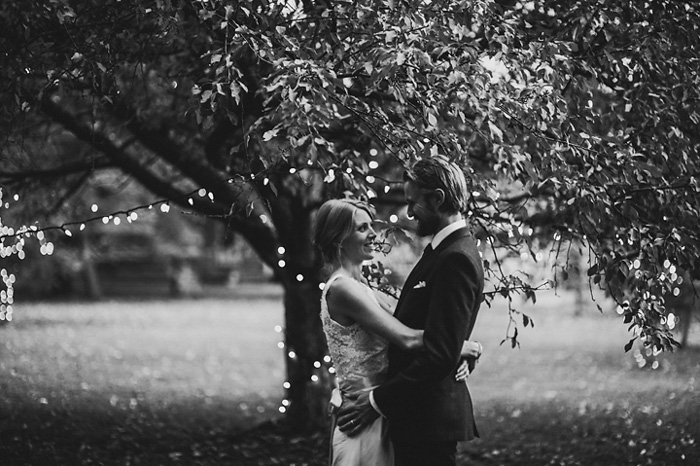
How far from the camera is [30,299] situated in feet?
113

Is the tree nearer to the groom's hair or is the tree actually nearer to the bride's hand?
the groom's hair

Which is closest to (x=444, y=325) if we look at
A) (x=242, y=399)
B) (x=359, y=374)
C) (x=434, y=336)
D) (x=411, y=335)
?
(x=434, y=336)

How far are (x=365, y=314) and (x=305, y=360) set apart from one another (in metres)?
5.44

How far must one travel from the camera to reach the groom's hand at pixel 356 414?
3557 millimetres

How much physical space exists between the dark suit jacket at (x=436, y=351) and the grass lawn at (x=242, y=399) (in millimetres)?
4522

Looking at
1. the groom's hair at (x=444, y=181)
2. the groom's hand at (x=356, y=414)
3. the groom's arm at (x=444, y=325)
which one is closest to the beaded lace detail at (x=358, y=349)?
the groom's hand at (x=356, y=414)

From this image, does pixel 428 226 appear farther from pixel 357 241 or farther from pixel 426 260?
pixel 357 241

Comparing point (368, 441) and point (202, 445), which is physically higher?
point (368, 441)

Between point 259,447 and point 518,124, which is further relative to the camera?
point 259,447

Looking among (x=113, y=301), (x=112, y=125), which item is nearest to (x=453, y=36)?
(x=112, y=125)

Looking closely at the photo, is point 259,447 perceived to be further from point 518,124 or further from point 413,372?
point 413,372

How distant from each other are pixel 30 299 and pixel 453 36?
3240 centimetres

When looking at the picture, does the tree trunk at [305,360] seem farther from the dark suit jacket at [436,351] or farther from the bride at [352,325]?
the dark suit jacket at [436,351]

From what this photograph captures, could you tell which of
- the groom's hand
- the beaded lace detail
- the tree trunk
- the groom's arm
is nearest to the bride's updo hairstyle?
the beaded lace detail
